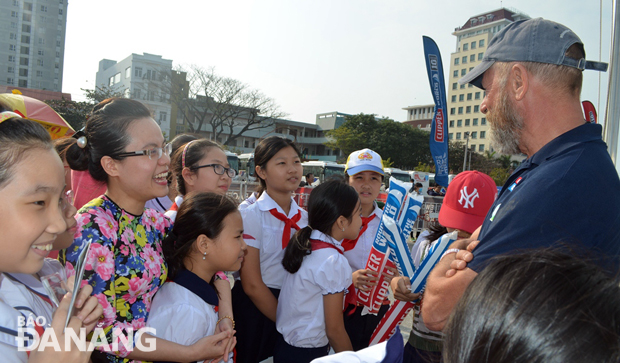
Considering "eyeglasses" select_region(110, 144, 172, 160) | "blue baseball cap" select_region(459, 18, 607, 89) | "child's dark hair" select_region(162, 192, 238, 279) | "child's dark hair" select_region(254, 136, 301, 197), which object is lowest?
"child's dark hair" select_region(162, 192, 238, 279)

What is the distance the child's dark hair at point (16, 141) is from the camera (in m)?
1.06

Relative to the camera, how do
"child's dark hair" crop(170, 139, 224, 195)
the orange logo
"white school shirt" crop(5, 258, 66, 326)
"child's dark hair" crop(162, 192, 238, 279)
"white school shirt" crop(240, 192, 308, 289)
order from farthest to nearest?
the orange logo < "child's dark hair" crop(170, 139, 224, 195) < "white school shirt" crop(240, 192, 308, 289) < "child's dark hair" crop(162, 192, 238, 279) < "white school shirt" crop(5, 258, 66, 326)

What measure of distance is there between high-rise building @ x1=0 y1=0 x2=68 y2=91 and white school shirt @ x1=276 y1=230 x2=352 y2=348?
73.2m

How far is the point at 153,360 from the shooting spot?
162cm

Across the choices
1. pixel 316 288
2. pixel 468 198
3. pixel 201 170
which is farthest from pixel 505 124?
pixel 201 170

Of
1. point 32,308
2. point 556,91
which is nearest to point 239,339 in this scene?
point 32,308

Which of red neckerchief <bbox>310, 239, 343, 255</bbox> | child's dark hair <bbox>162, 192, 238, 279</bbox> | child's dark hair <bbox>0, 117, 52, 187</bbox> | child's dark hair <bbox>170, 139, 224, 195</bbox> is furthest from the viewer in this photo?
child's dark hair <bbox>170, 139, 224, 195</bbox>

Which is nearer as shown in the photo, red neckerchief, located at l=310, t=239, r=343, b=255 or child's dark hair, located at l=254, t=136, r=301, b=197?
red neckerchief, located at l=310, t=239, r=343, b=255

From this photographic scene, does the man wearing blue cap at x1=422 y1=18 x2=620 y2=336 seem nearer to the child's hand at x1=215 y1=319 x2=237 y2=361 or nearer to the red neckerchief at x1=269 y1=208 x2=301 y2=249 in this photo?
the child's hand at x1=215 y1=319 x2=237 y2=361

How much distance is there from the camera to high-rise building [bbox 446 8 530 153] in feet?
231

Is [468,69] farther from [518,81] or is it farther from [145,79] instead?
[518,81]

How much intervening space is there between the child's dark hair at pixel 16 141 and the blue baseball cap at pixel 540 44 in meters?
1.69

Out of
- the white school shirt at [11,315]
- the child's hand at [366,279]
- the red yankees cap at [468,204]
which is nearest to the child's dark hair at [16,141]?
the white school shirt at [11,315]

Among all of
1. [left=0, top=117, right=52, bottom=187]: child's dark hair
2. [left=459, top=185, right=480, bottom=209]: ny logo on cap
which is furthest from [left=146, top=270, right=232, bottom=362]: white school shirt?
[left=459, top=185, right=480, bottom=209]: ny logo on cap
